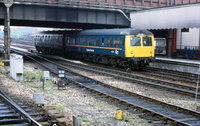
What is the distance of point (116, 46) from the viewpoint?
2277 centimetres

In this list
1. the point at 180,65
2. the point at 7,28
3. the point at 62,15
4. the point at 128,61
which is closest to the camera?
the point at 128,61

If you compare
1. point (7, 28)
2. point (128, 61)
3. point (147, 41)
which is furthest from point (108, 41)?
point (7, 28)

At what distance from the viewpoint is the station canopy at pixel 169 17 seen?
87.5 feet

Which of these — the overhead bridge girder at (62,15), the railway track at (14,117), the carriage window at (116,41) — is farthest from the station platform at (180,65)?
the railway track at (14,117)

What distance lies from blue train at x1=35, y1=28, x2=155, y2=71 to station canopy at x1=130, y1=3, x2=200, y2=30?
6.50 m

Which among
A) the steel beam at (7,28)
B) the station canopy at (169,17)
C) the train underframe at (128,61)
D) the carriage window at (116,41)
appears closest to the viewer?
the train underframe at (128,61)

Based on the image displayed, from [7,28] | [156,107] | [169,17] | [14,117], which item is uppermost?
[169,17]

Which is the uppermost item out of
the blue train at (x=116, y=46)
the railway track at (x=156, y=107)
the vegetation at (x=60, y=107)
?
the blue train at (x=116, y=46)

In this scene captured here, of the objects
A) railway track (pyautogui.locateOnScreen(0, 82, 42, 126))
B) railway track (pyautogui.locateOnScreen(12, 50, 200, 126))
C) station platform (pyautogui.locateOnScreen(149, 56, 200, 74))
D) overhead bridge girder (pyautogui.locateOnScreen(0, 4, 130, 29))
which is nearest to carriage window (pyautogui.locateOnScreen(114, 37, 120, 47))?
station platform (pyautogui.locateOnScreen(149, 56, 200, 74))

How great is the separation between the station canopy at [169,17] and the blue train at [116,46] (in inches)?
256

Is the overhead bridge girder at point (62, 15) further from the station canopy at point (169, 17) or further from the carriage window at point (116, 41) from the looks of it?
the carriage window at point (116, 41)

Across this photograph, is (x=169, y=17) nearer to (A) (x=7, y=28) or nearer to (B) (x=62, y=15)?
(B) (x=62, y=15)

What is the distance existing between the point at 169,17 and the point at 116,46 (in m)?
9.14

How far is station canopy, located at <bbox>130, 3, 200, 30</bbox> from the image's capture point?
2666 centimetres
